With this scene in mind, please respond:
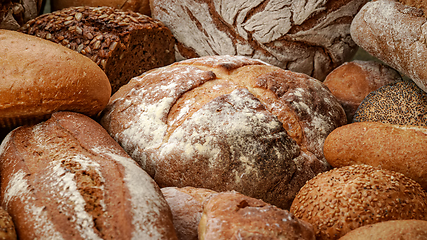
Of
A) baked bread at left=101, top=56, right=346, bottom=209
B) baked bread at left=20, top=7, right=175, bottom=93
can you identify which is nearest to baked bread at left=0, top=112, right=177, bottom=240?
baked bread at left=101, top=56, right=346, bottom=209

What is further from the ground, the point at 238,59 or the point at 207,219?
the point at 238,59

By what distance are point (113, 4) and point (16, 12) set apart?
1.96 ft

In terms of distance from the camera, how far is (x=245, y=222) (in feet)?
2.58

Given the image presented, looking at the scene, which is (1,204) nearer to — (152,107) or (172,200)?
(172,200)

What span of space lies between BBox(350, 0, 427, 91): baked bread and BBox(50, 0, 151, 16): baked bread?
4.52ft

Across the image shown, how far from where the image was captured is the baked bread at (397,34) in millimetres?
1359

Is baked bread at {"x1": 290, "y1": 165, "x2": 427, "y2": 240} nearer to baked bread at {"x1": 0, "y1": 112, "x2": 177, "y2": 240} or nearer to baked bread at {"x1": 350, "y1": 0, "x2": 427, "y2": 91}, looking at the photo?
baked bread at {"x1": 0, "y1": 112, "x2": 177, "y2": 240}

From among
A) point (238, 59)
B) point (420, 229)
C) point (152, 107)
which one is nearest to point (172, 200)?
point (152, 107)

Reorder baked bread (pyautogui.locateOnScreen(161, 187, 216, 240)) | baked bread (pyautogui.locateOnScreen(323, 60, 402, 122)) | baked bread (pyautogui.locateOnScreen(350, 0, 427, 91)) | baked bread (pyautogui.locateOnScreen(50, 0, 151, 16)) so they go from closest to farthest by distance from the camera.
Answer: baked bread (pyautogui.locateOnScreen(161, 187, 216, 240))
baked bread (pyautogui.locateOnScreen(350, 0, 427, 91))
baked bread (pyautogui.locateOnScreen(323, 60, 402, 122))
baked bread (pyautogui.locateOnScreen(50, 0, 151, 16))

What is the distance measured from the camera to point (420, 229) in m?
0.80

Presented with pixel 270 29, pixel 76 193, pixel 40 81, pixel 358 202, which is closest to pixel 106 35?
pixel 40 81

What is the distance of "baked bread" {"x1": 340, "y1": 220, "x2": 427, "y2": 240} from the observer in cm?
79

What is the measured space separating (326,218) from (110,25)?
143 centimetres

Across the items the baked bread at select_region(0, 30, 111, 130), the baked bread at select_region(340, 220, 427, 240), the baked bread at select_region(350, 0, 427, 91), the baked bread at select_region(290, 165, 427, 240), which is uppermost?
the baked bread at select_region(350, 0, 427, 91)
